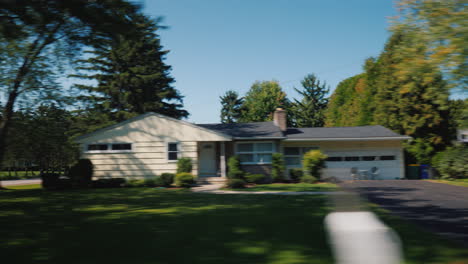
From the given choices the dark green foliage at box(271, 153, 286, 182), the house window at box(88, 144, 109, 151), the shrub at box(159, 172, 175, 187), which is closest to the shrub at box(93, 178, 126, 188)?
the shrub at box(159, 172, 175, 187)

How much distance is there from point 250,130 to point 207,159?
368 cm

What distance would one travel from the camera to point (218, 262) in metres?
5.08

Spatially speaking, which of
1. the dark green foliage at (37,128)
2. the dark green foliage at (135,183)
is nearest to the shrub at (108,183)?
the dark green foliage at (135,183)

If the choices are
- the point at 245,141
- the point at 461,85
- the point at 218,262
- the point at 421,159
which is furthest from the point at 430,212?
the point at 421,159

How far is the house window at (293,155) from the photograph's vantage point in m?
22.4

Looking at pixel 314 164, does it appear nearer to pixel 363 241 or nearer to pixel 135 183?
pixel 135 183

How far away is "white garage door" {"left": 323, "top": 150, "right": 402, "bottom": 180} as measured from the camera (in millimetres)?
22484

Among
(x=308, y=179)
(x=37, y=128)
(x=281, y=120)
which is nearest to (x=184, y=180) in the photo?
(x=308, y=179)

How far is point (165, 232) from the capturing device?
22.9ft

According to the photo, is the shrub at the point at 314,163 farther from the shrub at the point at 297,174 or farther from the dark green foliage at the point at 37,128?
the dark green foliage at the point at 37,128

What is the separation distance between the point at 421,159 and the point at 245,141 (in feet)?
43.7

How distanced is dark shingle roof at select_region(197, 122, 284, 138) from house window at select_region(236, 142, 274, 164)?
60 centimetres

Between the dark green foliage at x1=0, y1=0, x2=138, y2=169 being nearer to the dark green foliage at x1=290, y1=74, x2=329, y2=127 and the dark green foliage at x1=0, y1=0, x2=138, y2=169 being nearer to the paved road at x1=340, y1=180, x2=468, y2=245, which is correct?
the paved road at x1=340, y1=180, x2=468, y2=245

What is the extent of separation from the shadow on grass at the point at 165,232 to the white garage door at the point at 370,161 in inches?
482
